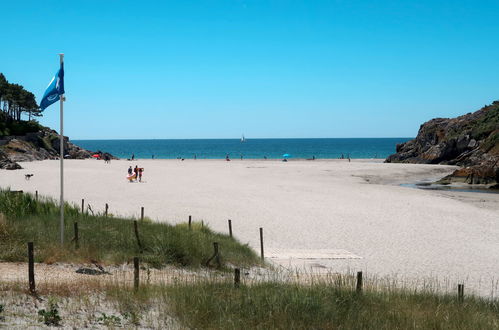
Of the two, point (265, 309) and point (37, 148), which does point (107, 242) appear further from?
point (37, 148)

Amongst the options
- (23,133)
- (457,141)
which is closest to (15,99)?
(23,133)

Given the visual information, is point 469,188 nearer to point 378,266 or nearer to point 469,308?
point 378,266

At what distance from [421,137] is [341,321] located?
76.1 metres

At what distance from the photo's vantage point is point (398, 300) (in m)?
8.87

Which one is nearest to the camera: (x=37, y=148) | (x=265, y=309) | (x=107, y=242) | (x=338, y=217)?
(x=265, y=309)

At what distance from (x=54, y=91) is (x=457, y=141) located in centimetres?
6443

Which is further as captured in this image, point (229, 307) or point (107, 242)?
point (107, 242)

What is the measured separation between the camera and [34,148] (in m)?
68.7

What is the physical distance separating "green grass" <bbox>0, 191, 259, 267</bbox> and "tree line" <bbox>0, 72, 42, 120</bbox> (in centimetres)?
6721

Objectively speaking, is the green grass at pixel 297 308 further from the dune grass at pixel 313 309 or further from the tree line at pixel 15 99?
the tree line at pixel 15 99

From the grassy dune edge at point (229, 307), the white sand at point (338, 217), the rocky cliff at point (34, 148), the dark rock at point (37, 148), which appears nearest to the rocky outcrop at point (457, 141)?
the white sand at point (338, 217)

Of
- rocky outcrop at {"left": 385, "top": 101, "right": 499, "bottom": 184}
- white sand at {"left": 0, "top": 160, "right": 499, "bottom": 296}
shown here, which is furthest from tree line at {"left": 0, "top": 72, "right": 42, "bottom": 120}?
rocky outcrop at {"left": 385, "top": 101, "right": 499, "bottom": 184}

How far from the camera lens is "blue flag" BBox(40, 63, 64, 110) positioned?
40.9 ft

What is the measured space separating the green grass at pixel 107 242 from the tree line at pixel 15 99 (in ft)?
221
